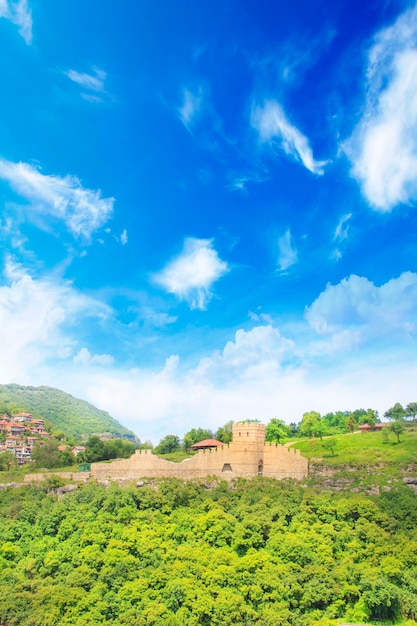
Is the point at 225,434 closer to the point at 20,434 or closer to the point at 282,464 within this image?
the point at 282,464

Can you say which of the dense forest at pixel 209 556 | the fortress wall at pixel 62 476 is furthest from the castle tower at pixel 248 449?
the fortress wall at pixel 62 476

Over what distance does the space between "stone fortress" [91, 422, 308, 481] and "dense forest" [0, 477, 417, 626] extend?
1365 mm

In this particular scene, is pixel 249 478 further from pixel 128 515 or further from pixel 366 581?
pixel 366 581

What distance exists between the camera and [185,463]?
37156mm

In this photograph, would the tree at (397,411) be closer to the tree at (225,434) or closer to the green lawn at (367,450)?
the green lawn at (367,450)

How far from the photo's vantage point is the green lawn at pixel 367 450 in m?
37.9

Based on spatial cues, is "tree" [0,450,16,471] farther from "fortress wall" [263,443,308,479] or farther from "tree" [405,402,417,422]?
"tree" [405,402,417,422]

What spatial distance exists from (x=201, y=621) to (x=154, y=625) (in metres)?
2.04

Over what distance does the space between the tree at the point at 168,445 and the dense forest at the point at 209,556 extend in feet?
70.7

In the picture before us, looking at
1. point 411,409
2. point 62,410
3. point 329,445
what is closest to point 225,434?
point 329,445

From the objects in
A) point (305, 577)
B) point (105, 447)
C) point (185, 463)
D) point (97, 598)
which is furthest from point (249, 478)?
point (105, 447)

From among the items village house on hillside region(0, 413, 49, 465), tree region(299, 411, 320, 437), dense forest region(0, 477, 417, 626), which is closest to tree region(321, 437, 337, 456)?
tree region(299, 411, 320, 437)

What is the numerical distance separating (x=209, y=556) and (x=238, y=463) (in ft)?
35.3

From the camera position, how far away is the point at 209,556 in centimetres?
2617
